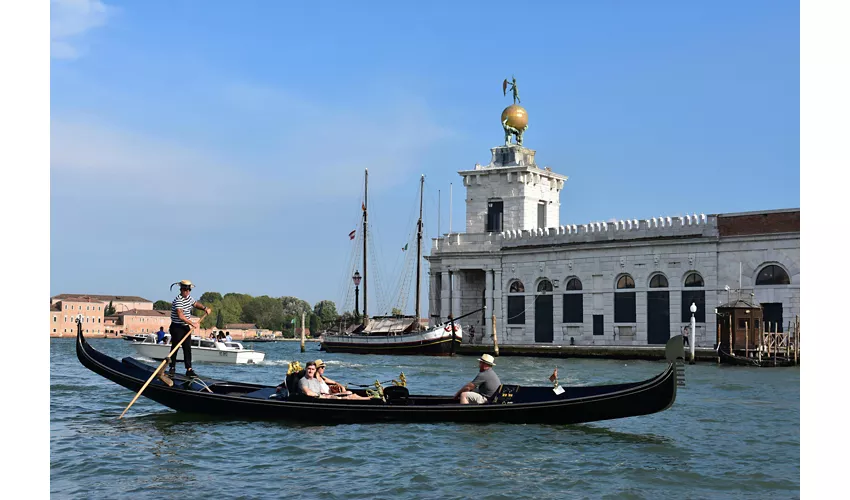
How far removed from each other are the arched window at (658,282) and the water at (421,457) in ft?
74.2

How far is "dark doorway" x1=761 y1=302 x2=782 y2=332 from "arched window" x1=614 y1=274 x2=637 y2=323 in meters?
5.92

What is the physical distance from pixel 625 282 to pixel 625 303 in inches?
37.1

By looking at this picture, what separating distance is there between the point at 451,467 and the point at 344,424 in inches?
134

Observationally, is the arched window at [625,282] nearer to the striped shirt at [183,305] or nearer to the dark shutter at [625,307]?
the dark shutter at [625,307]

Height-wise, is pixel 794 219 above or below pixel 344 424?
above

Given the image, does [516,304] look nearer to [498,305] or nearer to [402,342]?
[498,305]

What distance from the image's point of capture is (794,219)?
36406 millimetres

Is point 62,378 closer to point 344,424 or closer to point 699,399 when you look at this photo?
point 344,424

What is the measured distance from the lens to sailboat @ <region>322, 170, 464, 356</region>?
46.0m

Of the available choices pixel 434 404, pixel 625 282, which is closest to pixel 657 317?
pixel 625 282

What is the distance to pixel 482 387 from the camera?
1460 centimetres

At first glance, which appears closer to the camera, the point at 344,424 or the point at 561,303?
the point at 344,424

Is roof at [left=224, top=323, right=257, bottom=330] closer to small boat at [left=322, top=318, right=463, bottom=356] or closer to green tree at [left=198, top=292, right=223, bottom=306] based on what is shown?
green tree at [left=198, top=292, right=223, bottom=306]
